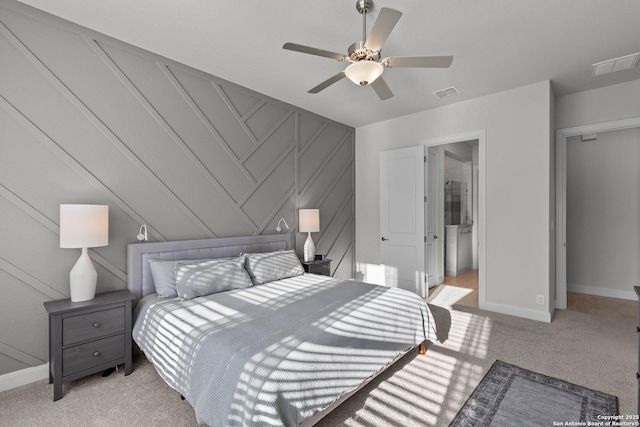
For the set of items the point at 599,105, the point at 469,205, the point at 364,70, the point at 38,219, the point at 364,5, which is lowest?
the point at 38,219

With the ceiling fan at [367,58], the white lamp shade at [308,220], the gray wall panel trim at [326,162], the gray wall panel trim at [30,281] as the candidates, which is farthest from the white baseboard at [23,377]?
the gray wall panel trim at [326,162]

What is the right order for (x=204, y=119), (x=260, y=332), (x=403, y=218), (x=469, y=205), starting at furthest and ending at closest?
(x=469, y=205), (x=403, y=218), (x=204, y=119), (x=260, y=332)

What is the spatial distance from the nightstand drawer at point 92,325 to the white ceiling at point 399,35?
2.38 meters

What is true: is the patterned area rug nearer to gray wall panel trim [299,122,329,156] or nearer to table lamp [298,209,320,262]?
table lamp [298,209,320,262]

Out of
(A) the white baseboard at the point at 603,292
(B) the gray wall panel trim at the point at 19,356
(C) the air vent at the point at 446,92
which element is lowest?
(A) the white baseboard at the point at 603,292

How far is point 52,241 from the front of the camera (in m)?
2.44

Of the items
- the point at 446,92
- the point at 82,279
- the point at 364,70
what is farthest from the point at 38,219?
the point at 446,92

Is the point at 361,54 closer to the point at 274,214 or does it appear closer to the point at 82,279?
the point at 274,214

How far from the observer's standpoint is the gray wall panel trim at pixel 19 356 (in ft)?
7.36

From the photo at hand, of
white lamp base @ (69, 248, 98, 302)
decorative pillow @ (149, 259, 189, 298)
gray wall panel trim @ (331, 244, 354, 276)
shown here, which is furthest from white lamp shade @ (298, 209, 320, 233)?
white lamp base @ (69, 248, 98, 302)

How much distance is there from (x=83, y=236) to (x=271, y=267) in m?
1.67

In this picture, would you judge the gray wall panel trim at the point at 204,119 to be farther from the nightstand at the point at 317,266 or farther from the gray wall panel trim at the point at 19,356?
the gray wall panel trim at the point at 19,356

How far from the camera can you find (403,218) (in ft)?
15.7

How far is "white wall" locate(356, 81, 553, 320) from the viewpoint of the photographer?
3.63 meters
